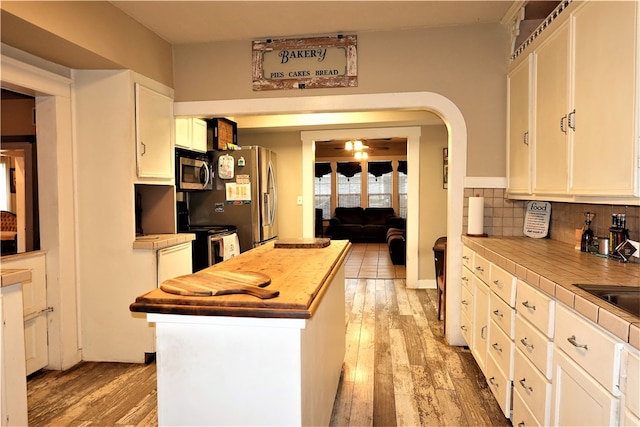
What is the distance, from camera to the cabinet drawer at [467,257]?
2.80 m

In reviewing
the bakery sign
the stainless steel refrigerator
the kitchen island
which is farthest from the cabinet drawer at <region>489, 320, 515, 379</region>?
the stainless steel refrigerator

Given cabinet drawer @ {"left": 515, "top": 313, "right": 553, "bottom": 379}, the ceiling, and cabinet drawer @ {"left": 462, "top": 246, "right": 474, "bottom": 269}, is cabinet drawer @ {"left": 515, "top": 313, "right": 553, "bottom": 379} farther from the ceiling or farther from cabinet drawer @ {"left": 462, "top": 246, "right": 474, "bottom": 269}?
the ceiling

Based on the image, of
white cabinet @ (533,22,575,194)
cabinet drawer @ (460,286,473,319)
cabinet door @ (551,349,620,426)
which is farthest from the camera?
cabinet drawer @ (460,286,473,319)

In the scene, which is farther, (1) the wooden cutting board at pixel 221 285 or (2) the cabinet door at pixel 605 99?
(2) the cabinet door at pixel 605 99

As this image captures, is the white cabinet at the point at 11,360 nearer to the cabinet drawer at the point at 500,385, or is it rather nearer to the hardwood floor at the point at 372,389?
the hardwood floor at the point at 372,389

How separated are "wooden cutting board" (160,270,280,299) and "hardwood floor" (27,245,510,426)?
1129 mm

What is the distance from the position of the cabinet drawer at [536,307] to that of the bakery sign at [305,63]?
2025mm

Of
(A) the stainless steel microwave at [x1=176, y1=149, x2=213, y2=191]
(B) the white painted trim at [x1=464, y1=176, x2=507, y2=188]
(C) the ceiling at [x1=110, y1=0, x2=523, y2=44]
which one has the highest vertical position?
(C) the ceiling at [x1=110, y1=0, x2=523, y2=44]

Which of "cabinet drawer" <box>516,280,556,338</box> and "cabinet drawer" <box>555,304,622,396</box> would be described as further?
"cabinet drawer" <box>516,280,556,338</box>

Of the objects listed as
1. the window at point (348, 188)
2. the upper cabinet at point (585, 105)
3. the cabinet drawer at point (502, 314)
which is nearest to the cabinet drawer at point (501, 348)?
the cabinet drawer at point (502, 314)

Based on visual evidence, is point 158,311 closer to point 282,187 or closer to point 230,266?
point 230,266

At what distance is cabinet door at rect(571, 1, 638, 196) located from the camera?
149 centimetres

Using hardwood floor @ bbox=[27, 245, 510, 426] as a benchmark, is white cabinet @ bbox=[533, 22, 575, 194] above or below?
above

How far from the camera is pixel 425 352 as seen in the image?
10.0 ft
